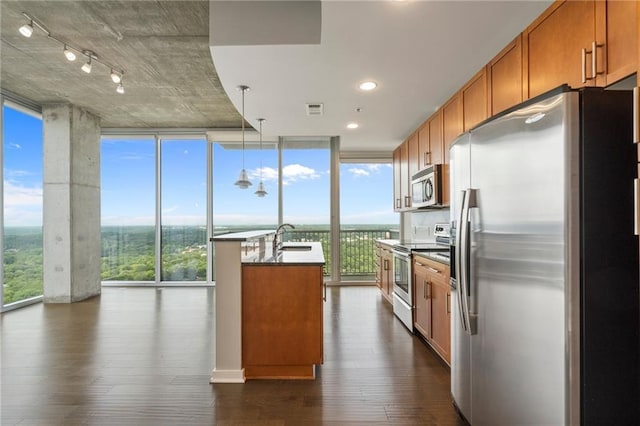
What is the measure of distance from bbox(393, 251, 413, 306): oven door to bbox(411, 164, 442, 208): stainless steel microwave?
73 centimetres

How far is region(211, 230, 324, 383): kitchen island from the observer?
8.45ft

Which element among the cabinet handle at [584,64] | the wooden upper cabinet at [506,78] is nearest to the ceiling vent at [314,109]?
the wooden upper cabinet at [506,78]

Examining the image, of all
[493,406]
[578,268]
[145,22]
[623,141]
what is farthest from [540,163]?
[145,22]

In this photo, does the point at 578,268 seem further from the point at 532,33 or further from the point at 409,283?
the point at 409,283

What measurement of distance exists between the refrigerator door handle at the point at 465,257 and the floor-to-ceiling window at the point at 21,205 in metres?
5.72

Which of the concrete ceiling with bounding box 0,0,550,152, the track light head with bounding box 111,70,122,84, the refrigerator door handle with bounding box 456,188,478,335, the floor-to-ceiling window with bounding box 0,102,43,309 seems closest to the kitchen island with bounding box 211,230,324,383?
the refrigerator door handle with bounding box 456,188,478,335

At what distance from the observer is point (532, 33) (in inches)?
84.0

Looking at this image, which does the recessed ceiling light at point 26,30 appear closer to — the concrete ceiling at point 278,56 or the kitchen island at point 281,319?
the concrete ceiling at point 278,56

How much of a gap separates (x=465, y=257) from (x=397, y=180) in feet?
13.6

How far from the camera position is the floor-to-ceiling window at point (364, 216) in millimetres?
6434

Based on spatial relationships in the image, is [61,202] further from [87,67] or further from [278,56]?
[278,56]

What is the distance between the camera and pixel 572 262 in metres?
1.27

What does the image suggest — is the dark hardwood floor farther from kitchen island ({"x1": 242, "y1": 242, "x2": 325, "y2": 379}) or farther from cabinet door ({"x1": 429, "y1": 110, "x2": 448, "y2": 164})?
cabinet door ({"x1": 429, "y1": 110, "x2": 448, "y2": 164})

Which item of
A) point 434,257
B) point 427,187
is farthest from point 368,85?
point 434,257
